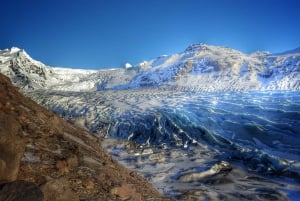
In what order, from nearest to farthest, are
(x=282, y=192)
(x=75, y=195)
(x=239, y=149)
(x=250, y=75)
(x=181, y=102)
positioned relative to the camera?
1. (x=75, y=195)
2. (x=282, y=192)
3. (x=239, y=149)
4. (x=181, y=102)
5. (x=250, y=75)

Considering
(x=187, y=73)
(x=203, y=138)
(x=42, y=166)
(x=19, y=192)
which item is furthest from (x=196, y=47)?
(x=19, y=192)

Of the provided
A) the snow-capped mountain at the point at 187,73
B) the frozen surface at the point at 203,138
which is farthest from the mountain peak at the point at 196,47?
the frozen surface at the point at 203,138

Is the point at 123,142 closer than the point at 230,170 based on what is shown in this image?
No

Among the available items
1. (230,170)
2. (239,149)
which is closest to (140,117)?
(239,149)

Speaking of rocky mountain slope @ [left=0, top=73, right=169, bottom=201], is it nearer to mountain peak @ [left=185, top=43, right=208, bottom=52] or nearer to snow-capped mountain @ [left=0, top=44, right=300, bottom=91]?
snow-capped mountain @ [left=0, top=44, right=300, bottom=91]

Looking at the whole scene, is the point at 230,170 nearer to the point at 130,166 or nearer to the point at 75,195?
the point at 130,166

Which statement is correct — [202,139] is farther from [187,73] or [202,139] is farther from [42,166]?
[187,73]

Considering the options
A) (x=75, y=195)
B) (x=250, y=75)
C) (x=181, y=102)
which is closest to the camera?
(x=75, y=195)
